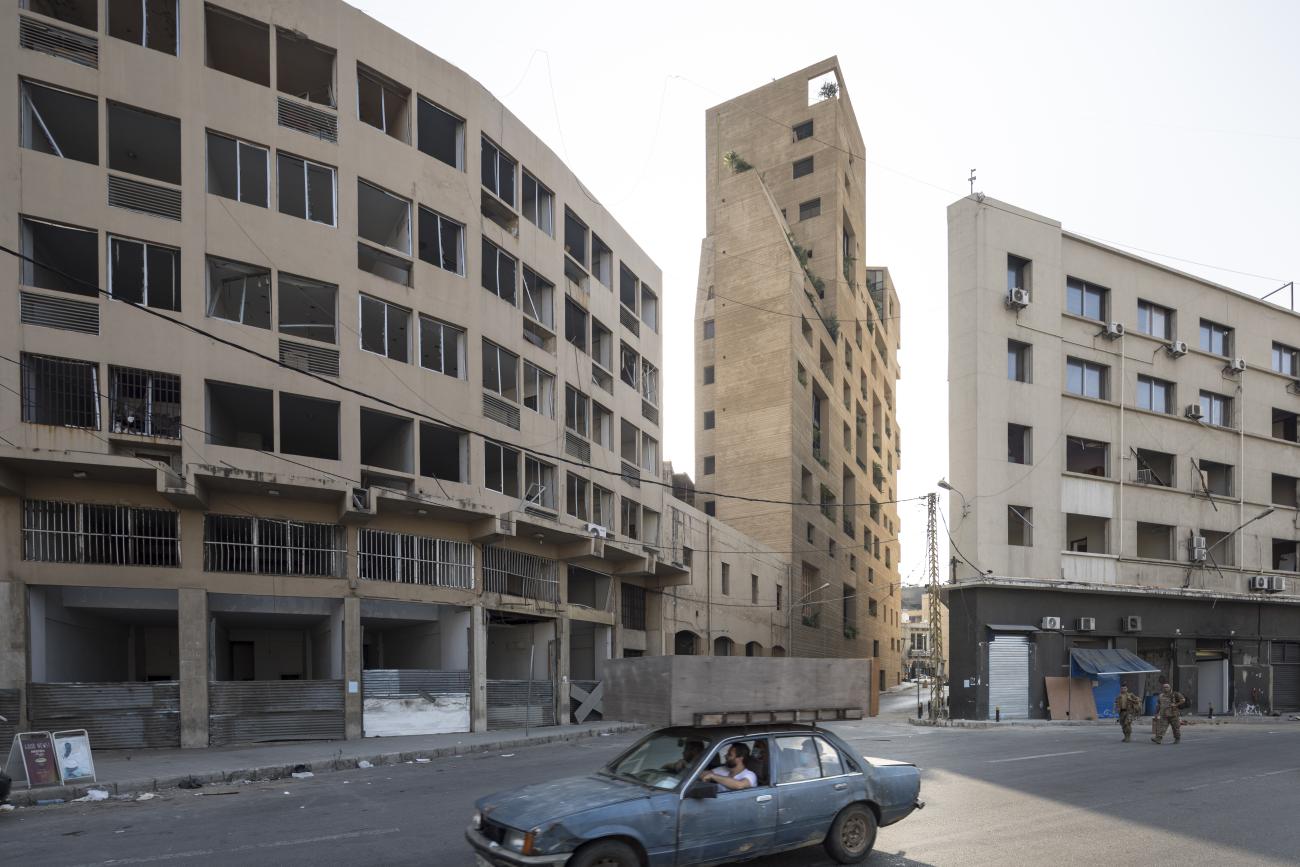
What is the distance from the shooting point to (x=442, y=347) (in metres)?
26.0

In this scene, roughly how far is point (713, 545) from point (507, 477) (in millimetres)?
16827

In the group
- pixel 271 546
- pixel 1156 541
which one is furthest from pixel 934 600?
pixel 271 546

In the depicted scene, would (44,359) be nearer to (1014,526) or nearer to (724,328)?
(1014,526)

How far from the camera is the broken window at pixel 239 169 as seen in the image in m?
22.4

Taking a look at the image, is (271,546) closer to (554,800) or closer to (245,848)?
(245,848)

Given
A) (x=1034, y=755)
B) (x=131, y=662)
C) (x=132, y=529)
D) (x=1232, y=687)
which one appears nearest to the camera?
(x=1034, y=755)

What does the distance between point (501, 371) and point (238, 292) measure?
7798mm

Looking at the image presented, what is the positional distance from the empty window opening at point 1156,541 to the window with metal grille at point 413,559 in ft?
85.3

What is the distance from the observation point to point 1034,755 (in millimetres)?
18812

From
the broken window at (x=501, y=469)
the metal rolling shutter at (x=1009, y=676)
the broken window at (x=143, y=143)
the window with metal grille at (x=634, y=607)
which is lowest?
the metal rolling shutter at (x=1009, y=676)

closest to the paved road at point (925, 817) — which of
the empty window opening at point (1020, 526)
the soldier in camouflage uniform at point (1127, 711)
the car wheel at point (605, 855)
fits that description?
the car wheel at point (605, 855)

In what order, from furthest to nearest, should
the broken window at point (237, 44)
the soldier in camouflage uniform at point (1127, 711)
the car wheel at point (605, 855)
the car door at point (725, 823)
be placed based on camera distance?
the soldier in camouflage uniform at point (1127, 711), the broken window at point (237, 44), the car door at point (725, 823), the car wheel at point (605, 855)

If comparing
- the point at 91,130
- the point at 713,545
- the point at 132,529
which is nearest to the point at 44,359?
the point at 132,529

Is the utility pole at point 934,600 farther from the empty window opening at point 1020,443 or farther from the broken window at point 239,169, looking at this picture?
the broken window at point 239,169
